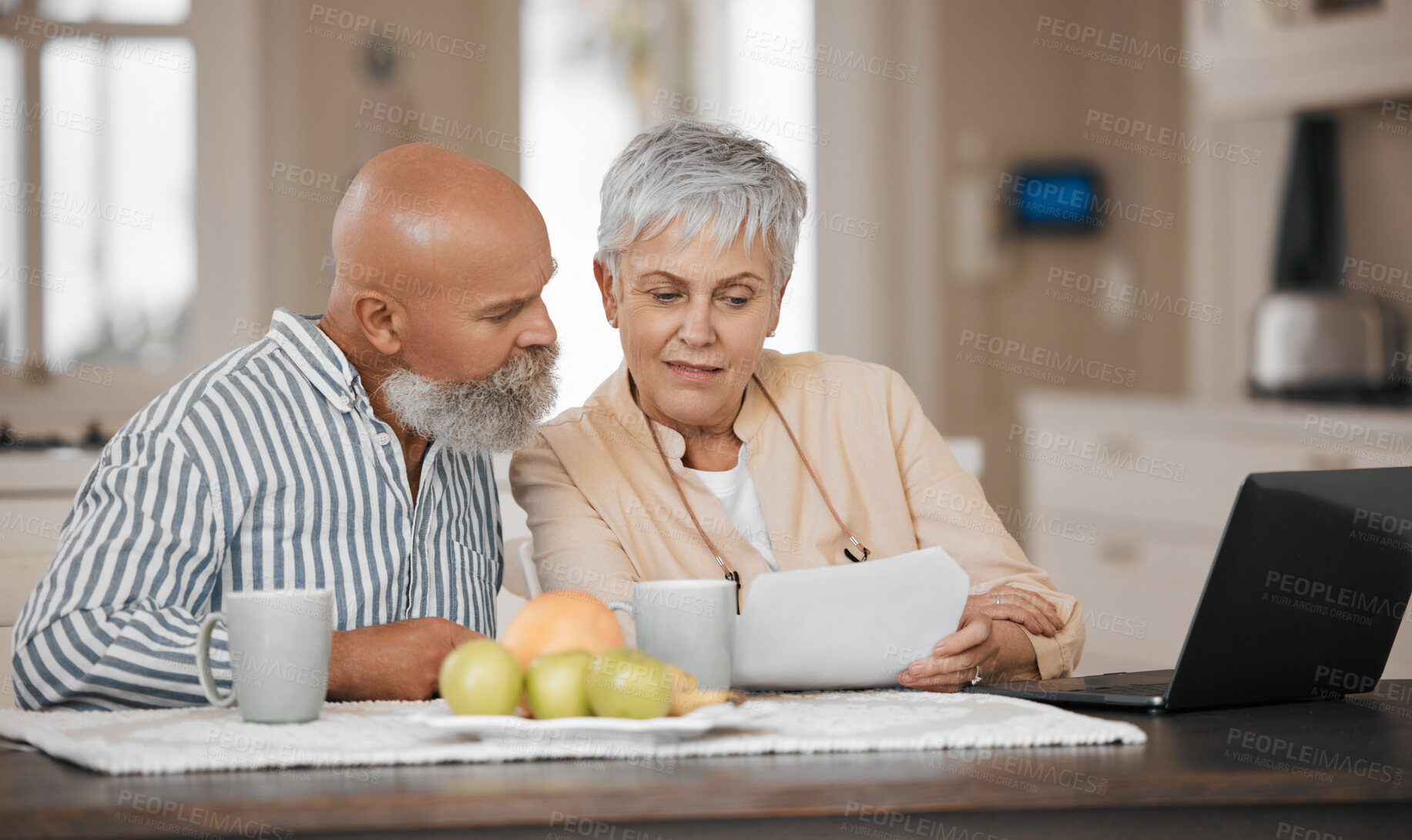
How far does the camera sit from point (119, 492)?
4.06 ft

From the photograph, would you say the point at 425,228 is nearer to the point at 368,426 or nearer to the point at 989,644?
the point at 368,426

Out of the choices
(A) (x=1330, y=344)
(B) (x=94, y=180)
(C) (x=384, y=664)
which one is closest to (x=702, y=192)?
(C) (x=384, y=664)

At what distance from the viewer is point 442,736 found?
968 mm

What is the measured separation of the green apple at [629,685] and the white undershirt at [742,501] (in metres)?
0.76

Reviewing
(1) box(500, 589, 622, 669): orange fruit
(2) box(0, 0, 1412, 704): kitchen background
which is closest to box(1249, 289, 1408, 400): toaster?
(2) box(0, 0, 1412, 704): kitchen background

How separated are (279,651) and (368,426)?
1.61 feet

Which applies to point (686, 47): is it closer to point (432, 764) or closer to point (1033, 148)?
point (1033, 148)

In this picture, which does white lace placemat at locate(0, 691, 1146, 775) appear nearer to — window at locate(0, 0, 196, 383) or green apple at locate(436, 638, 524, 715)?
green apple at locate(436, 638, 524, 715)

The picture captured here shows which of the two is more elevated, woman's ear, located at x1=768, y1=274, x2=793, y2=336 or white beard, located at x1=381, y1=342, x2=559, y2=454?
woman's ear, located at x1=768, y1=274, x2=793, y2=336

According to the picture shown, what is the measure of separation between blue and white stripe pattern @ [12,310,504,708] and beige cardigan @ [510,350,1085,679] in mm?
126

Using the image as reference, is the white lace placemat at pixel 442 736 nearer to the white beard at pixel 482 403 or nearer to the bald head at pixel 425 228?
the white beard at pixel 482 403

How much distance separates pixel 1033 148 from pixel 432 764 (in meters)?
4.52

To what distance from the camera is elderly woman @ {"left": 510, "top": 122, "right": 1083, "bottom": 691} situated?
1596mm

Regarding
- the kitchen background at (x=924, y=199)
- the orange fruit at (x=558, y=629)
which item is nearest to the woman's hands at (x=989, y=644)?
the orange fruit at (x=558, y=629)
